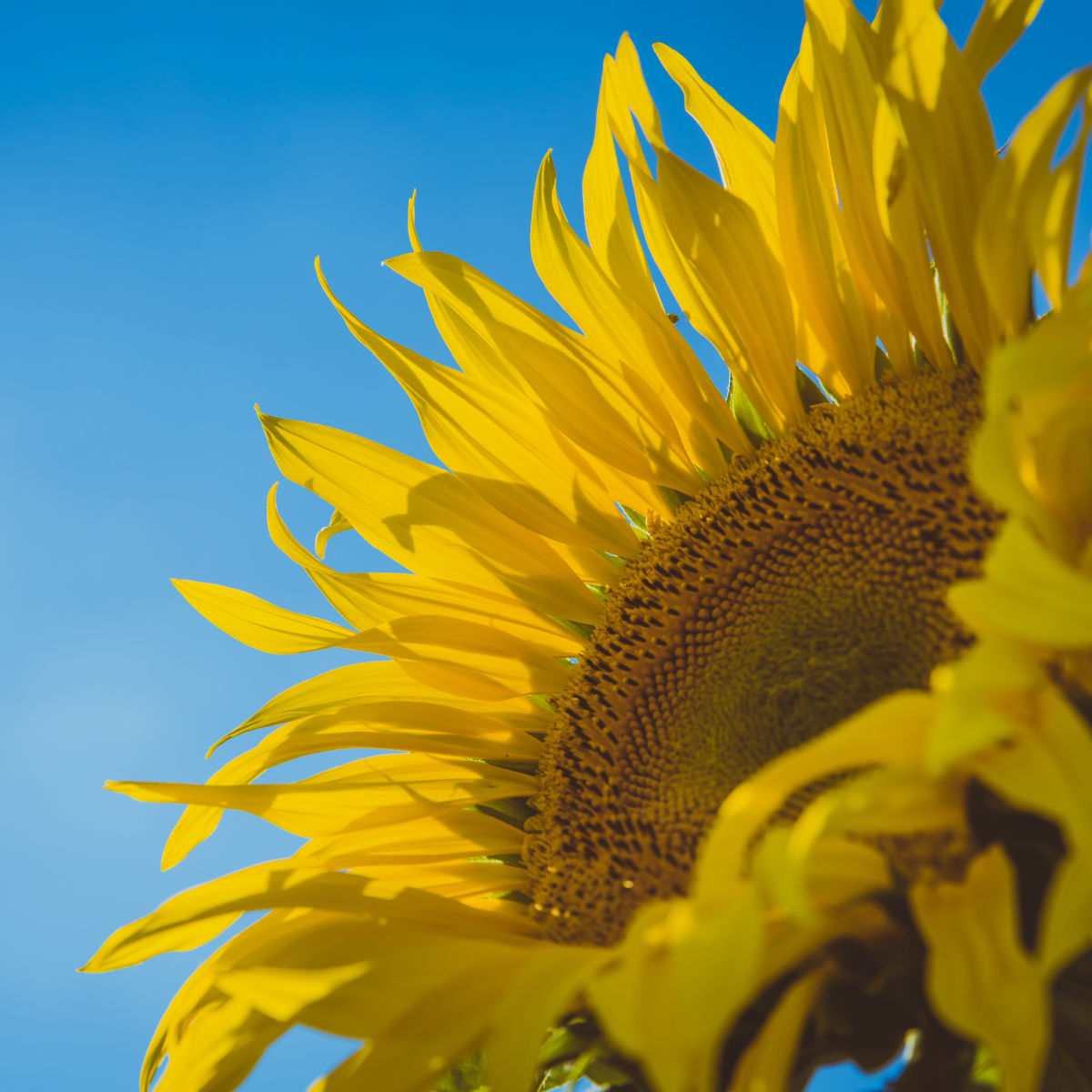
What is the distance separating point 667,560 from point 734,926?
119 cm

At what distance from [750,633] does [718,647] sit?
2.7 inches

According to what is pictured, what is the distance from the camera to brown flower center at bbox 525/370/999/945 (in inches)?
62.4

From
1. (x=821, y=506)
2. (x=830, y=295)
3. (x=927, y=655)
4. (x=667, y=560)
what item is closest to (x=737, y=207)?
(x=830, y=295)

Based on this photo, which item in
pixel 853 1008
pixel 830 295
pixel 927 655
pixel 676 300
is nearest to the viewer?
pixel 853 1008

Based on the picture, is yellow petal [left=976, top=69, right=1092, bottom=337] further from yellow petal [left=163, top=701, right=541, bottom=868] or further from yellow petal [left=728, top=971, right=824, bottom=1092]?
yellow petal [left=163, top=701, right=541, bottom=868]

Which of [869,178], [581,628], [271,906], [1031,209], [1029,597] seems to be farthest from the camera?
[581,628]

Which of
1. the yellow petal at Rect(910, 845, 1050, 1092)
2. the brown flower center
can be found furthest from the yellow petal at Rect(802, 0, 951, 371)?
the yellow petal at Rect(910, 845, 1050, 1092)

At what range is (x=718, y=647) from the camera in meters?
1.87

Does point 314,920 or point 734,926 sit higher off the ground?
point 314,920

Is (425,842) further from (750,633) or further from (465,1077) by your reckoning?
(750,633)

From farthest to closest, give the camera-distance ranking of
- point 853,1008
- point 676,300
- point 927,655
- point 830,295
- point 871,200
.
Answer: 1. point 676,300
2. point 830,295
3. point 871,200
4. point 927,655
5. point 853,1008

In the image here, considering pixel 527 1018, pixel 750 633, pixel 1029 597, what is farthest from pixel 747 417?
pixel 527 1018

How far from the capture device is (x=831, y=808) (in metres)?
0.87

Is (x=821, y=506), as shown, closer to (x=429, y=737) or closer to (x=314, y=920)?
(x=429, y=737)
